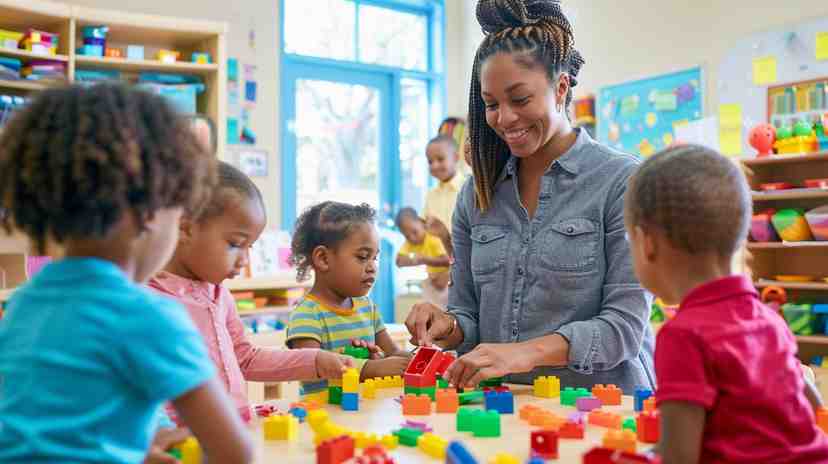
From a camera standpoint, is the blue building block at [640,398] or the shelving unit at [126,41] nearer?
the blue building block at [640,398]

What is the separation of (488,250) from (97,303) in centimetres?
113

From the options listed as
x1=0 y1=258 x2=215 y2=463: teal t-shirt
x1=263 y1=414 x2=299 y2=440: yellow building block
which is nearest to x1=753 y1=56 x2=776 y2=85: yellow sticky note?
x1=263 y1=414 x2=299 y2=440: yellow building block

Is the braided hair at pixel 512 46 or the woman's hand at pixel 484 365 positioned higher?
the braided hair at pixel 512 46

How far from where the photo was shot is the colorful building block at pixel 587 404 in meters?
1.27

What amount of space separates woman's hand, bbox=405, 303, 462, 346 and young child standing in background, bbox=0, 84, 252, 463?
34.8 inches

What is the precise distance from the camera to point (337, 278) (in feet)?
6.97

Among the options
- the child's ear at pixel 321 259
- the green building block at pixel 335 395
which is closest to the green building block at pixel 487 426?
the green building block at pixel 335 395

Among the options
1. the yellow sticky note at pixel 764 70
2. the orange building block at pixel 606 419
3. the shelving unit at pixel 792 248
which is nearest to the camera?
the orange building block at pixel 606 419

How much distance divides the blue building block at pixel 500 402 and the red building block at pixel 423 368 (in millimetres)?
182

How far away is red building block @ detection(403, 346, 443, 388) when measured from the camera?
1406 mm

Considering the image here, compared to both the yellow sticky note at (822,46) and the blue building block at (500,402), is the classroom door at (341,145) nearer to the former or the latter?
the yellow sticky note at (822,46)

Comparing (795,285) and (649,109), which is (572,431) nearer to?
(795,285)

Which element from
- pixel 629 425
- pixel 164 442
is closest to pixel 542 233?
pixel 629 425

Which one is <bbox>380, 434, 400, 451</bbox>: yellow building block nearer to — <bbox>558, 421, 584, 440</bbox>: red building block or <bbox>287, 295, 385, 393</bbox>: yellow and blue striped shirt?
<bbox>558, 421, 584, 440</bbox>: red building block
